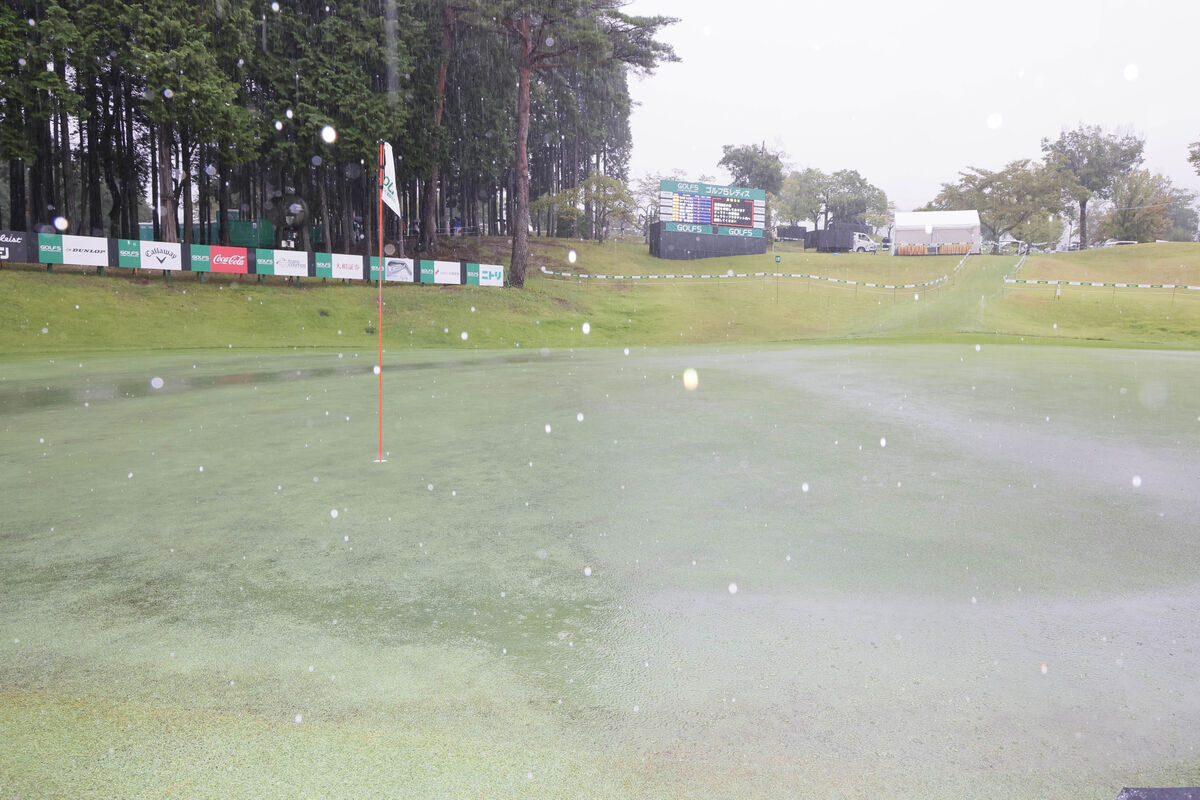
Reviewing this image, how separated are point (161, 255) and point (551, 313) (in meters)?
14.0

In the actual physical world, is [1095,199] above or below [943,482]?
above

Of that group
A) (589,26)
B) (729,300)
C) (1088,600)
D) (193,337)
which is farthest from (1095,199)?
(1088,600)

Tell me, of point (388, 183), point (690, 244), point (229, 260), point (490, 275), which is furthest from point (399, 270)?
point (690, 244)

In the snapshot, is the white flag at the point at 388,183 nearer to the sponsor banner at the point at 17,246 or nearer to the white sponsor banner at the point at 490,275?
the sponsor banner at the point at 17,246

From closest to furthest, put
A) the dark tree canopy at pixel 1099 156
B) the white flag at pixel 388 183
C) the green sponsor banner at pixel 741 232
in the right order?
the white flag at pixel 388 183
the green sponsor banner at pixel 741 232
the dark tree canopy at pixel 1099 156

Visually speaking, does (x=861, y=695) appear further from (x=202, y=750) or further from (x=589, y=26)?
(x=589, y=26)

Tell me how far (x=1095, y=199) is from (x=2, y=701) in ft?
344

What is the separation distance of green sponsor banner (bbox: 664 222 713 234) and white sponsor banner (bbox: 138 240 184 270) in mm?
33577

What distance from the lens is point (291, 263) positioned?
94.0 feet

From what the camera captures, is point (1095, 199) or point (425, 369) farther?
point (1095, 199)

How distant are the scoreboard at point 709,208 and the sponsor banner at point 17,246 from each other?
37020 millimetres

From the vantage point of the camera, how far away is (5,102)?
2625 centimetres

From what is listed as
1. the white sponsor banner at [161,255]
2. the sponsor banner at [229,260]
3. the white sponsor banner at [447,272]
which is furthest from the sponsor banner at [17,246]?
the white sponsor banner at [447,272]

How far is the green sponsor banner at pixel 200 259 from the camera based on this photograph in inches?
1040
